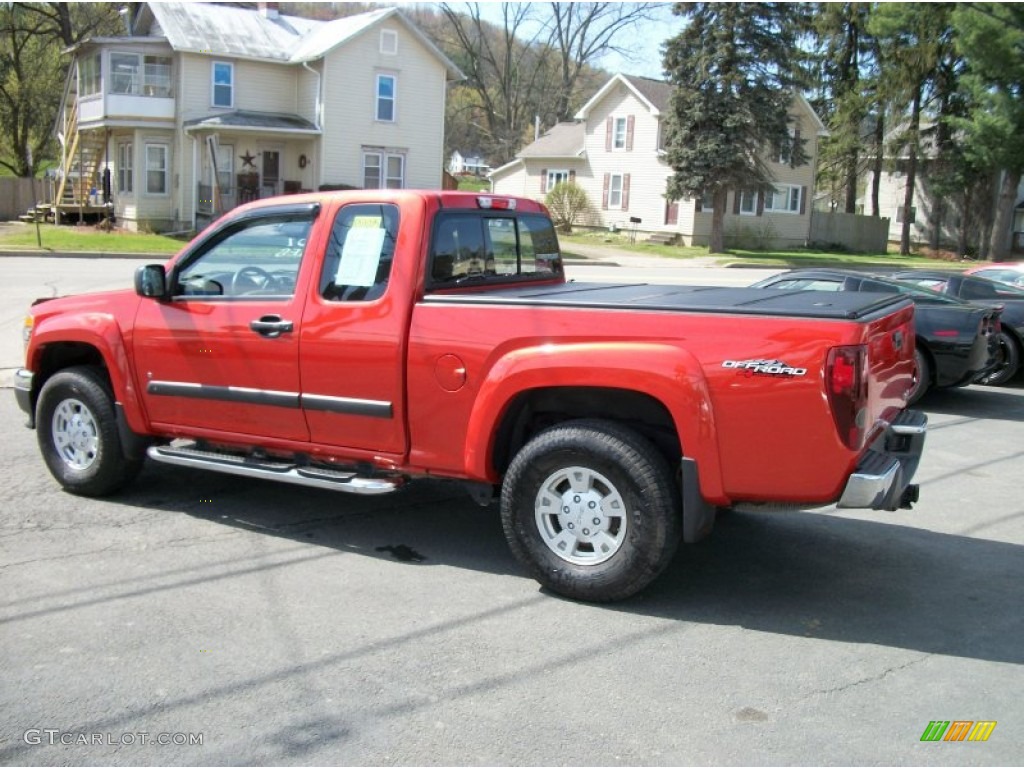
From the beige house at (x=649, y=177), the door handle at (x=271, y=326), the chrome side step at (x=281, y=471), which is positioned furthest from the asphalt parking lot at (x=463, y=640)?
the beige house at (x=649, y=177)

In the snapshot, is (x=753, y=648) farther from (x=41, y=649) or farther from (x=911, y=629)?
(x=41, y=649)

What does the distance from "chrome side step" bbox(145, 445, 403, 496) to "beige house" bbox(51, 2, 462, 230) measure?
30216 mm

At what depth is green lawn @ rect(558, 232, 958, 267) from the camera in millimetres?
38000

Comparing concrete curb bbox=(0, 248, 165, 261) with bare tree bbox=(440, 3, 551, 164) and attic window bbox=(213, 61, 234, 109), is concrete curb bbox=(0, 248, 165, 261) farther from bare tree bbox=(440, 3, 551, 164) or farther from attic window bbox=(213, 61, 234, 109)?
bare tree bbox=(440, 3, 551, 164)

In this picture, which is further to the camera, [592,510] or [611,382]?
[592,510]

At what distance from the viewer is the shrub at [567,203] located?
Result: 4581 cm

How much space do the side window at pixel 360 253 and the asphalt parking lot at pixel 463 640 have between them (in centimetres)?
148

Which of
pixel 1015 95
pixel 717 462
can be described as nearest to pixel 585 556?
pixel 717 462

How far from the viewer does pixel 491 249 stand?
598 cm

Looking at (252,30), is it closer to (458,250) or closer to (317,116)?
(317,116)

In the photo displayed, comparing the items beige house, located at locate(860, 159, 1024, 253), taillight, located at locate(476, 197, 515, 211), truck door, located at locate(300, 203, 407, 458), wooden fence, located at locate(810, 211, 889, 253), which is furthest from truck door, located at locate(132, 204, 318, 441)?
beige house, located at locate(860, 159, 1024, 253)

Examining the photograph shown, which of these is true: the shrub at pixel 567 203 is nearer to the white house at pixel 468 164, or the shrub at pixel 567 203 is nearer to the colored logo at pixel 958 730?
the colored logo at pixel 958 730

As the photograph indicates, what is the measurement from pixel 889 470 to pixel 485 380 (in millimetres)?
1941

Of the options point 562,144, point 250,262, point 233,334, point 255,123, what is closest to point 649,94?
point 562,144
